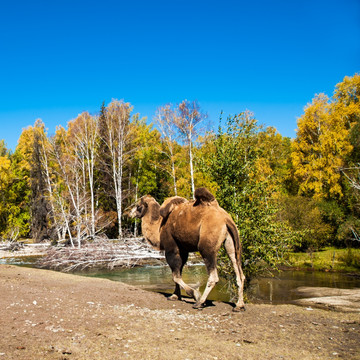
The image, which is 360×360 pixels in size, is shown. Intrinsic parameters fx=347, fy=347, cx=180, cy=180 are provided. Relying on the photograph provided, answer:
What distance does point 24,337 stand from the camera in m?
5.71

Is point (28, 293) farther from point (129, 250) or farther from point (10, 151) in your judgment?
point (10, 151)

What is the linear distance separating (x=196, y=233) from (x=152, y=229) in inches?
70.2

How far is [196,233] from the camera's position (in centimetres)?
861

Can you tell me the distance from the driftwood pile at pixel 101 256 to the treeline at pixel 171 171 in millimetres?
4827

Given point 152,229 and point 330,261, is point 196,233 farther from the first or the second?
point 330,261

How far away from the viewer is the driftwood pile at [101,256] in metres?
25.6

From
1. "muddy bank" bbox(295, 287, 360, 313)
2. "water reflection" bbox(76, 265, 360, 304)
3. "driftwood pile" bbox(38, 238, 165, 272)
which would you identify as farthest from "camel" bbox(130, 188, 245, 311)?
"driftwood pile" bbox(38, 238, 165, 272)

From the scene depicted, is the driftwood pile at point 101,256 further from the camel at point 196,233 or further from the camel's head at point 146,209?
the camel at point 196,233

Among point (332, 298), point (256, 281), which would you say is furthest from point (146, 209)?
point (256, 281)

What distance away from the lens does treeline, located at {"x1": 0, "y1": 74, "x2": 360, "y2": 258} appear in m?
30.7

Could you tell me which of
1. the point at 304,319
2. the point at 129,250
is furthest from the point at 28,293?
the point at 129,250

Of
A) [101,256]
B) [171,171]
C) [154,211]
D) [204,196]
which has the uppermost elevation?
[171,171]

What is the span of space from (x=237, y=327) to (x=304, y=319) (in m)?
1.90

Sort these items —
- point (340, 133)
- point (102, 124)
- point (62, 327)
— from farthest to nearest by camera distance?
point (102, 124), point (340, 133), point (62, 327)
